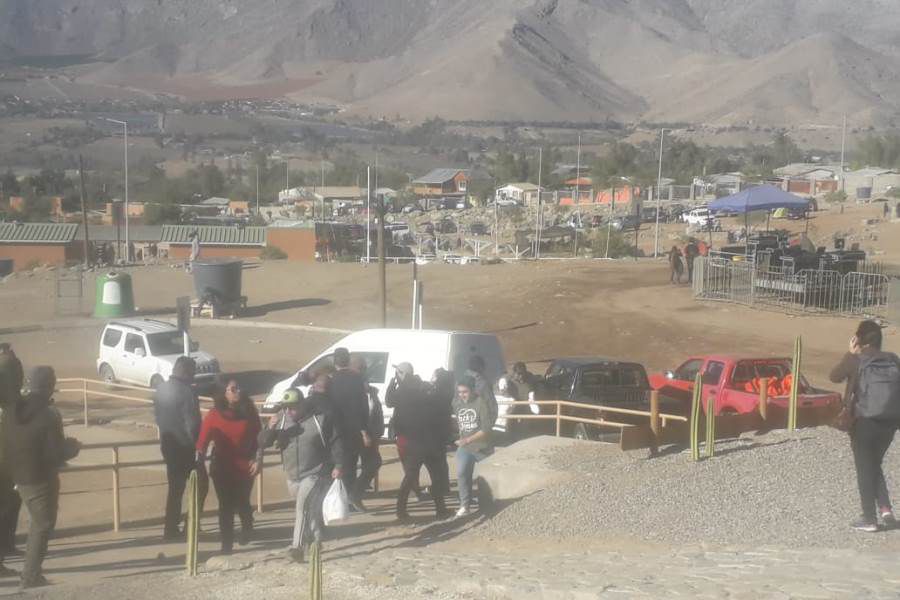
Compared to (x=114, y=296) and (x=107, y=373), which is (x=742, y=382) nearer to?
(x=107, y=373)

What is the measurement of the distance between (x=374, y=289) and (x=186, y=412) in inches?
1171

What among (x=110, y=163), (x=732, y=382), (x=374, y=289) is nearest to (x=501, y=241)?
(x=374, y=289)

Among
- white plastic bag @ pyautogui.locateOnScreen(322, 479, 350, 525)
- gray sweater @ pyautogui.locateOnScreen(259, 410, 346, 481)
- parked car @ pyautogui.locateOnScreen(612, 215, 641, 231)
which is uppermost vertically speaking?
parked car @ pyautogui.locateOnScreen(612, 215, 641, 231)

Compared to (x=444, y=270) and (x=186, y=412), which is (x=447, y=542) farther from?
(x=444, y=270)

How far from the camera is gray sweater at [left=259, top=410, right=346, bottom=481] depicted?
8414 millimetres

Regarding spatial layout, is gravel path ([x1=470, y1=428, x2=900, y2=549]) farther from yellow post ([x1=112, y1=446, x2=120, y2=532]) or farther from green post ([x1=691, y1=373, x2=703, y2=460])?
yellow post ([x1=112, y1=446, x2=120, y2=532])

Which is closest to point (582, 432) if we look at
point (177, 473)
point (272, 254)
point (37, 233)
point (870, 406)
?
point (177, 473)

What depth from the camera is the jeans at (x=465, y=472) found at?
32.7ft

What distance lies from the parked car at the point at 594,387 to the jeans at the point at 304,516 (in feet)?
23.5

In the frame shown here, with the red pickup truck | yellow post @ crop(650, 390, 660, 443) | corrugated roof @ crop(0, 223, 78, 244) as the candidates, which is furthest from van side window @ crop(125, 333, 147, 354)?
corrugated roof @ crop(0, 223, 78, 244)

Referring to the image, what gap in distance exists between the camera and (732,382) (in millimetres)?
15836

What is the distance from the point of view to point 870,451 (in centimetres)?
Result: 795

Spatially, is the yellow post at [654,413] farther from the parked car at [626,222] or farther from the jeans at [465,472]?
the parked car at [626,222]

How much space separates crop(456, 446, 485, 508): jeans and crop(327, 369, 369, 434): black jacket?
0.87 meters
